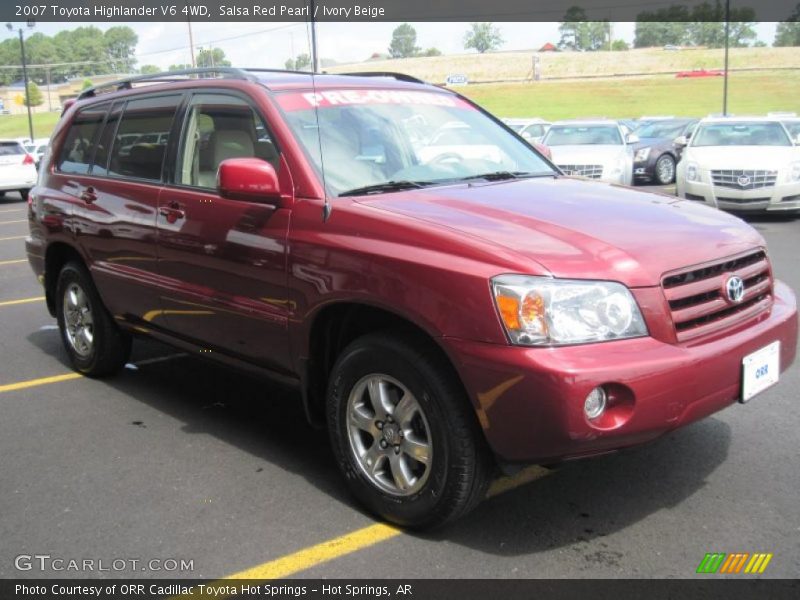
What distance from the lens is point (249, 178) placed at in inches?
139

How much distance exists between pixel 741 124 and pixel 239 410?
11.6m

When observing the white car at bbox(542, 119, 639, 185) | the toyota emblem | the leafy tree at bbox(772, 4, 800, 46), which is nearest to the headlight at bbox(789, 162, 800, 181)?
the white car at bbox(542, 119, 639, 185)

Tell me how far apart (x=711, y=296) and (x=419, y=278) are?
3.78 feet

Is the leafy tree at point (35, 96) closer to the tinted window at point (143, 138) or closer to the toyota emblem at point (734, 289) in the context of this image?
the tinted window at point (143, 138)

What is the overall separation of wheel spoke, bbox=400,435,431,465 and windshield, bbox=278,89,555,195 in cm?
114

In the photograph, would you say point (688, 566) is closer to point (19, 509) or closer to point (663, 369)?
point (663, 369)

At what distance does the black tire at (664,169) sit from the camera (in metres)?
19.5

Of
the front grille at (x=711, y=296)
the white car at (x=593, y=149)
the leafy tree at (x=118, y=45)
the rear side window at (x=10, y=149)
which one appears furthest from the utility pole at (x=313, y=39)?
the rear side window at (x=10, y=149)

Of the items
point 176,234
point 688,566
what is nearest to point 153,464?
point 176,234

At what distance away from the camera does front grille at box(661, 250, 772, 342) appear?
2986 millimetres

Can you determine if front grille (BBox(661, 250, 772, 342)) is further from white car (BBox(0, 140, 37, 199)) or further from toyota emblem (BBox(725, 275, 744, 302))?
white car (BBox(0, 140, 37, 199))

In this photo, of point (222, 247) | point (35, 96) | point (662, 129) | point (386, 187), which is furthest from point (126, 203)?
point (35, 96)

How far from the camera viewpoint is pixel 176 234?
4242 millimetres

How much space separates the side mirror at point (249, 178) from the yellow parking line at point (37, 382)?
274 centimetres
